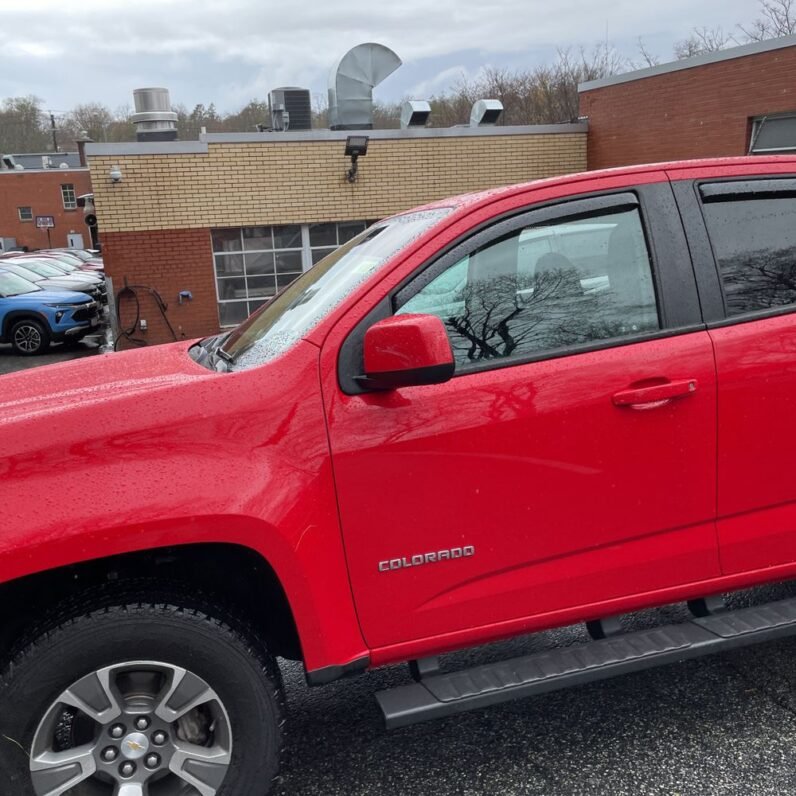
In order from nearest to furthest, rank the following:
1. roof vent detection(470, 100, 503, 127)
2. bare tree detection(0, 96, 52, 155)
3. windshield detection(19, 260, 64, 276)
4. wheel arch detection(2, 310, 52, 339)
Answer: wheel arch detection(2, 310, 52, 339)
roof vent detection(470, 100, 503, 127)
windshield detection(19, 260, 64, 276)
bare tree detection(0, 96, 52, 155)

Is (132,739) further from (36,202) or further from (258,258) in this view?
(36,202)

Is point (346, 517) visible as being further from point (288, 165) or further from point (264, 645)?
point (288, 165)

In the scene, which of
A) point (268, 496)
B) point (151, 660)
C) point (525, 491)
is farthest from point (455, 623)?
point (151, 660)

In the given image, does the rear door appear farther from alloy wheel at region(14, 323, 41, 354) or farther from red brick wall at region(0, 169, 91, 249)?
red brick wall at region(0, 169, 91, 249)

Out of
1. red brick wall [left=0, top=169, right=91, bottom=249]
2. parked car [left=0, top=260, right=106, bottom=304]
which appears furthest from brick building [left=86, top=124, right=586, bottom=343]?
red brick wall [left=0, top=169, right=91, bottom=249]

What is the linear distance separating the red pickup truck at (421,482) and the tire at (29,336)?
587 inches

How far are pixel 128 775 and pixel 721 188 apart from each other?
2.68m

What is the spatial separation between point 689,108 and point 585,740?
14.0 m

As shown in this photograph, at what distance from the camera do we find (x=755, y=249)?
2.84 meters

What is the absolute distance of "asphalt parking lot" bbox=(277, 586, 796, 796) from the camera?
2.74m

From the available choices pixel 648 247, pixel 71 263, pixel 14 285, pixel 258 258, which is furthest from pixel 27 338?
pixel 648 247

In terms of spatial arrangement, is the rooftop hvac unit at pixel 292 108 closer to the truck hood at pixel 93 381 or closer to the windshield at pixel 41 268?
the windshield at pixel 41 268

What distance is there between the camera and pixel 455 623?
2529 mm

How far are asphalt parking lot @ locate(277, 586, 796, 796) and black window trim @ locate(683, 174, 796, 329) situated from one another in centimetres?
150
